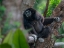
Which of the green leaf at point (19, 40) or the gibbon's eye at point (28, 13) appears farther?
the gibbon's eye at point (28, 13)

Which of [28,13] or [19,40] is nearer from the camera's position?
[19,40]

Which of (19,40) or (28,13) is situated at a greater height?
(19,40)

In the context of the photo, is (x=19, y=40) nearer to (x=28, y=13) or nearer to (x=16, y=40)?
(x=16, y=40)

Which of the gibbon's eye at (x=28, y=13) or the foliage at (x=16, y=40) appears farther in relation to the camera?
the gibbon's eye at (x=28, y=13)

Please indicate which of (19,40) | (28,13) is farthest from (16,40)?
(28,13)

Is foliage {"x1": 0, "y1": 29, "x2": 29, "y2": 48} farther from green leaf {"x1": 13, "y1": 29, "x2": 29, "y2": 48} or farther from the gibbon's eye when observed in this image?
the gibbon's eye

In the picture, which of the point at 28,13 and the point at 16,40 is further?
the point at 28,13

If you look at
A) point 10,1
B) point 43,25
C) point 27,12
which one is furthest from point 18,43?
point 43,25

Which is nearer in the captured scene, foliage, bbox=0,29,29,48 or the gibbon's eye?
foliage, bbox=0,29,29,48

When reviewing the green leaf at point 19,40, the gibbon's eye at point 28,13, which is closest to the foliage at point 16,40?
the green leaf at point 19,40

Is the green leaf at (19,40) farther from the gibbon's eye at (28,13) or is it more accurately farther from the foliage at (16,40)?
the gibbon's eye at (28,13)

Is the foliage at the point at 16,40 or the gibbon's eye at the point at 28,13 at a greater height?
the foliage at the point at 16,40

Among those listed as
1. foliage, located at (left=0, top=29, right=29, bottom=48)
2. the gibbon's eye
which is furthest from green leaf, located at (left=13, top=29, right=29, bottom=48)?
the gibbon's eye

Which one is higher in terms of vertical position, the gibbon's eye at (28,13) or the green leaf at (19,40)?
the green leaf at (19,40)
